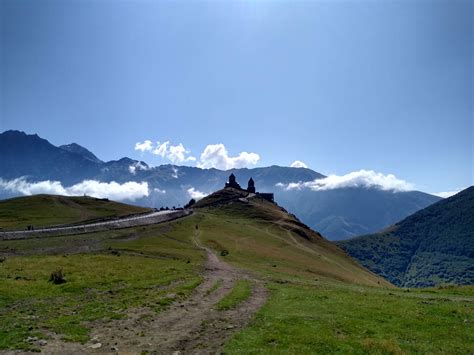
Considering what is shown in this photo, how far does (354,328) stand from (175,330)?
11220 millimetres

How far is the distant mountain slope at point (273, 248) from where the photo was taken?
68875mm

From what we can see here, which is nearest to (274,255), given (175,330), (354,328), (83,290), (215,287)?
(215,287)

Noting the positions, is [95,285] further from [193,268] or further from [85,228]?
[85,228]

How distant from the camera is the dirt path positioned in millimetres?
19344

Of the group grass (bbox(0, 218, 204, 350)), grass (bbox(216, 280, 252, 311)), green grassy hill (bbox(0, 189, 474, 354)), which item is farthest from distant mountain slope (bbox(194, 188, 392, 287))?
green grassy hill (bbox(0, 189, 474, 354))

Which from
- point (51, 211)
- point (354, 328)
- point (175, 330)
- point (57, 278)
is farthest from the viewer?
point (51, 211)

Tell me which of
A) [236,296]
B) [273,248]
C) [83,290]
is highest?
[273,248]

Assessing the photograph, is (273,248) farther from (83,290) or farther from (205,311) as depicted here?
(205,311)

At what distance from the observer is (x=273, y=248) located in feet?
315

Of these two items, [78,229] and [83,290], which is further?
[78,229]

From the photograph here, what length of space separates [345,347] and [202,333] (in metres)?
8.18

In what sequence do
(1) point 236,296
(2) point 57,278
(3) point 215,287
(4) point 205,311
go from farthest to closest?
(3) point 215,287 → (2) point 57,278 → (1) point 236,296 → (4) point 205,311

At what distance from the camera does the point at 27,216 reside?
123562mm

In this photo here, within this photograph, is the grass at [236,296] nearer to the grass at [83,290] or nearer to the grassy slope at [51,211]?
the grass at [83,290]
